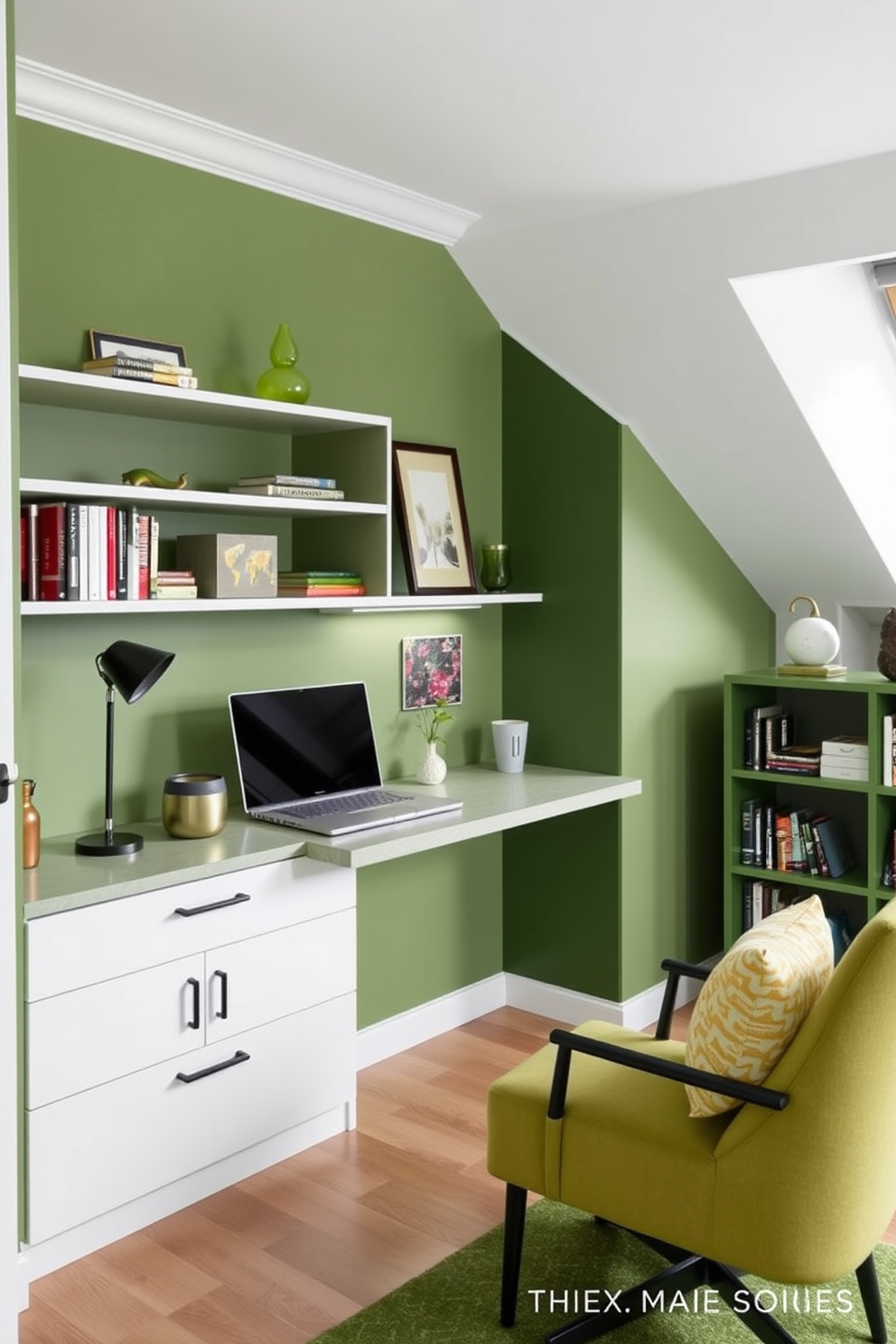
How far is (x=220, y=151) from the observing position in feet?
10.2

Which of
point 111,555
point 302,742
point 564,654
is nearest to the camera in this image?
point 111,555

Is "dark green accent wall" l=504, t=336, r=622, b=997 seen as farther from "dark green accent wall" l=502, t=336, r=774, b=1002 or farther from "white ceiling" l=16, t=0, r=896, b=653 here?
"white ceiling" l=16, t=0, r=896, b=653

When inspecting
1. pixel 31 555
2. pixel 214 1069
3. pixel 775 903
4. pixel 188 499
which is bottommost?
pixel 214 1069

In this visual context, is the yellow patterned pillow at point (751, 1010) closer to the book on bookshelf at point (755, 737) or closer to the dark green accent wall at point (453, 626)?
the dark green accent wall at point (453, 626)

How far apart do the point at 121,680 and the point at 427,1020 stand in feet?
5.65

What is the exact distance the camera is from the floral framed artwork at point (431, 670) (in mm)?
3781

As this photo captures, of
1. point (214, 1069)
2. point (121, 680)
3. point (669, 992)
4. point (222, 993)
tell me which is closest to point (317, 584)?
point (121, 680)

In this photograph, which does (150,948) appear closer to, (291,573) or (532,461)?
(291,573)

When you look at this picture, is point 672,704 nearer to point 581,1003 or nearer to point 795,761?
point 795,761

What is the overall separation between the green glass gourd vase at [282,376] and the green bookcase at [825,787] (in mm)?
1771

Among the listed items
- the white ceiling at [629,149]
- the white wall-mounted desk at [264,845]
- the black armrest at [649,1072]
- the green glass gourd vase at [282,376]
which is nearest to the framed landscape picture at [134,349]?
the green glass gourd vase at [282,376]

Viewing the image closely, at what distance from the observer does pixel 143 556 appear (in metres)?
2.78

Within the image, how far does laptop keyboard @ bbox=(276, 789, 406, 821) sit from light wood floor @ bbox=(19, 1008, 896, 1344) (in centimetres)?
85

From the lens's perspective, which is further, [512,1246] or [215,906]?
[215,906]
